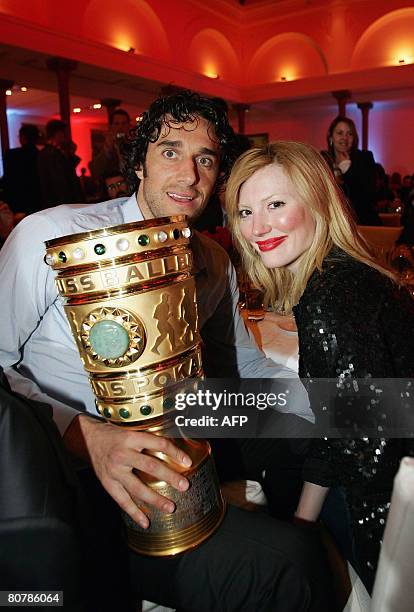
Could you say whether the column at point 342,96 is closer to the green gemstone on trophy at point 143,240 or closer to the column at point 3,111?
the column at point 3,111

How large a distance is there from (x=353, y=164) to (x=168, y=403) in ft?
11.4

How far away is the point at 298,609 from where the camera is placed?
→ 854 millimetres

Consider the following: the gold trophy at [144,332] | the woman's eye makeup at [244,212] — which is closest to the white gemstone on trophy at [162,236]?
the gold trophy at [144,332]

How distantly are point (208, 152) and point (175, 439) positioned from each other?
799mm

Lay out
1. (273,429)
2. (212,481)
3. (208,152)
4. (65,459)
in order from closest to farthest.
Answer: (65,459), (212,481), (208,152), (273,429)

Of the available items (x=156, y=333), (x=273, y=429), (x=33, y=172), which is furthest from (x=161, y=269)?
(x=33, y=172)

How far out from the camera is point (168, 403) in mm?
767

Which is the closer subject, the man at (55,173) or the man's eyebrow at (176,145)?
the man's eyebrow at (176,145)

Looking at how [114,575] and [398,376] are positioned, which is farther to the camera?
[398,376]

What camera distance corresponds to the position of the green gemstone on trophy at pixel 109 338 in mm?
710

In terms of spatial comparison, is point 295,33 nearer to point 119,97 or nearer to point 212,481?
point 119,97

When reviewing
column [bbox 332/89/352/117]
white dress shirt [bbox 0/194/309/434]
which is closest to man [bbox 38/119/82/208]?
white dress shirt [bbox 0/194/309/434]

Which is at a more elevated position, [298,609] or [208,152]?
[208,152]

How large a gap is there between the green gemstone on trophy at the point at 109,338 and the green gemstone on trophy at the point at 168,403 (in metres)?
0.10
